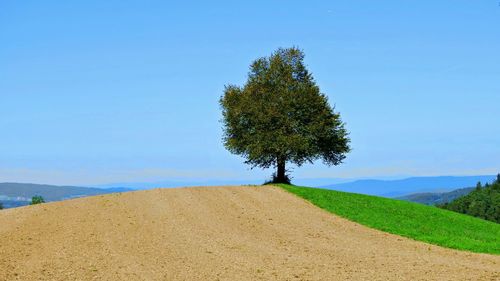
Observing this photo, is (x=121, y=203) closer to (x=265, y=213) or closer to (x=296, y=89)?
(x=265, y=213)

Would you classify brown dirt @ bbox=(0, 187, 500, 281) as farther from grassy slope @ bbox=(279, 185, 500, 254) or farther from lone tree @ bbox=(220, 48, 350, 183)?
lone tree @ bbox=(220, 48, 350, 183)

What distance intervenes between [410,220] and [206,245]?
817 inches

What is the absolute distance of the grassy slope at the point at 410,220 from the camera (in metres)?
37.7

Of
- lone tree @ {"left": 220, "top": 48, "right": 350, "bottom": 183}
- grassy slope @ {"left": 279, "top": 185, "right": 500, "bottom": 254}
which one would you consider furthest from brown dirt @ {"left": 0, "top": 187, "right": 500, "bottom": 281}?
lone tree @ {"left": 220, "top": 48, "right": 350, "bottom": 183}

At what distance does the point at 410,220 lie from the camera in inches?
1775

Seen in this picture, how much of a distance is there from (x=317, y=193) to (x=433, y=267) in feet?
82.7

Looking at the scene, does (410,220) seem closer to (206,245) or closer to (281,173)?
(281,173)

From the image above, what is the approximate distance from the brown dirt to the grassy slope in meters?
Result: 1.84

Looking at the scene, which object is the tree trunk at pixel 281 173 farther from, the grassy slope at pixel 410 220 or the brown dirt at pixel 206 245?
the brown dirt at pixel 206 245

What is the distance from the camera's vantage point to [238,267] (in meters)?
25.4

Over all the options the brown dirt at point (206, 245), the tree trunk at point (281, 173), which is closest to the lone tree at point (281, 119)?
the tree trunk at point (281, 173)

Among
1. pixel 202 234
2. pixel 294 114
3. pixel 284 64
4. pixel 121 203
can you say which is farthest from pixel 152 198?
pixel 284 64

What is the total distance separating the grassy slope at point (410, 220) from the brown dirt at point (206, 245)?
6.02ft

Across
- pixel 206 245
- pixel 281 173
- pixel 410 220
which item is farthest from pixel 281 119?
pixel 206 245
